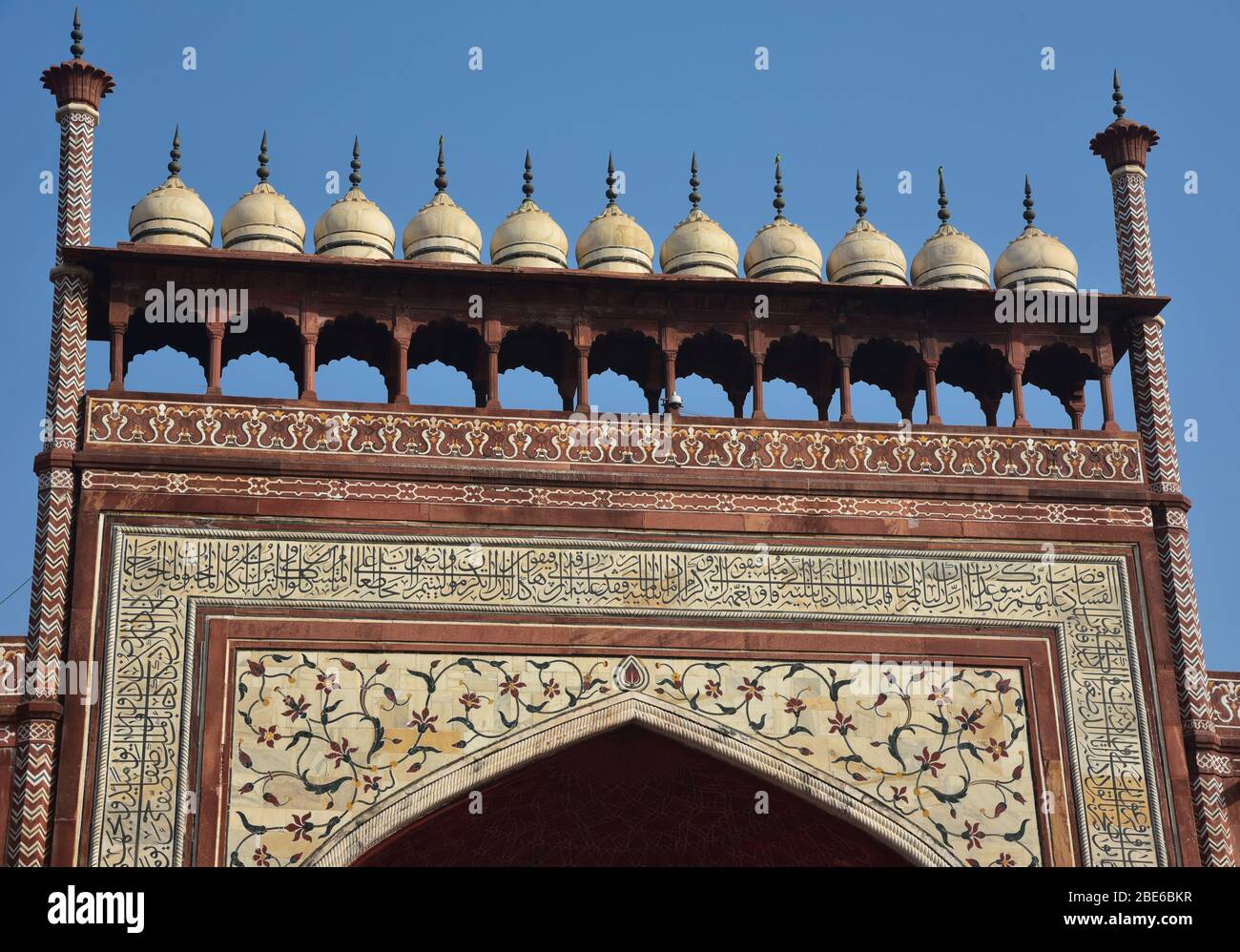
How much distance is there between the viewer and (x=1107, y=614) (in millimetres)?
12508

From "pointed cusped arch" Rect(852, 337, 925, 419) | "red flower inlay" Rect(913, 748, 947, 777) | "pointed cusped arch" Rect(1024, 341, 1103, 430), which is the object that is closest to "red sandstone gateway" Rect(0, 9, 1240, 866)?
"red flower inlay" Rect(913, 748, 947, 777)

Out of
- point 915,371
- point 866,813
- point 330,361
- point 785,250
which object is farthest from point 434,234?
point 866,813

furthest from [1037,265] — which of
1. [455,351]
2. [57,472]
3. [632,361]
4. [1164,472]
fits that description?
[57,472]

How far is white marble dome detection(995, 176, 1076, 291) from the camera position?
13281 millimetres

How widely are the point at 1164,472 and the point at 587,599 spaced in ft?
10.6

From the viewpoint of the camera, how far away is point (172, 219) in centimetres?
1272

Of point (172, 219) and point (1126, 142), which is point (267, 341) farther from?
point (1126, 142)

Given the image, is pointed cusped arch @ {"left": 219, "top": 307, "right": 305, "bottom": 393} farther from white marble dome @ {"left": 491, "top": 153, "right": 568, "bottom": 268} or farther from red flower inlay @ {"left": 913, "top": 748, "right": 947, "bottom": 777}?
red flower inlay @ {"left": 913, "top": 748, "right": 947, "bottom": 777}

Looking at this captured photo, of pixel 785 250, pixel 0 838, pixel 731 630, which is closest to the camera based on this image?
pixel 0 838

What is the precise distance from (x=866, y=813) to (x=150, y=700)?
3585mm

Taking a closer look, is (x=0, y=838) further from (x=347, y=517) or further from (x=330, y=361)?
(x=330, y=361)

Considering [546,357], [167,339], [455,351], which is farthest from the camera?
[546,357]

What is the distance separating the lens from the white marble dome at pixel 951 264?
43.5 feet

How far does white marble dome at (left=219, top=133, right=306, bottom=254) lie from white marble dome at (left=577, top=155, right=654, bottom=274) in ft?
5.07
